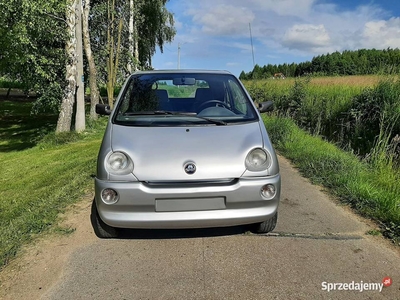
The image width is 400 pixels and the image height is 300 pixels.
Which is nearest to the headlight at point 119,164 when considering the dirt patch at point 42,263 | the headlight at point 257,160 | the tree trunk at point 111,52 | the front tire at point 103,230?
the front tire at point 103,230

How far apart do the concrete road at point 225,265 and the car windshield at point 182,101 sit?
1.14m

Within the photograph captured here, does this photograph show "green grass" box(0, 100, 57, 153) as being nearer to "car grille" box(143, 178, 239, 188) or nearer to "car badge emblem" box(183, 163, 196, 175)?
"car grille" box(143, 178, 239, 188)

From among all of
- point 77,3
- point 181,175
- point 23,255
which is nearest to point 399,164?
point 181,175

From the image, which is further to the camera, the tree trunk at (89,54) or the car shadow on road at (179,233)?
the tree trunk at (89,54)

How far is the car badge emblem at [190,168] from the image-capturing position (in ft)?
9.79

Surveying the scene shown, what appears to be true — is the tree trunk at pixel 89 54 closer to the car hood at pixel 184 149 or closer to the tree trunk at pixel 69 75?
the tree trunk at pixel 69 75

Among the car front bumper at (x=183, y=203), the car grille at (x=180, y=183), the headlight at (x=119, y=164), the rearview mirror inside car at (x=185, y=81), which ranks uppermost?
the rearview mirror inside car at (x=185, y=81)

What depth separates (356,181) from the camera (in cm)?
501

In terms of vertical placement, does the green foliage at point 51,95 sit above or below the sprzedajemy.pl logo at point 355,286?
above

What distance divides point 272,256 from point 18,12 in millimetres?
9737

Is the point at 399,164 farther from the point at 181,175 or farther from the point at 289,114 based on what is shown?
the point at 289,114

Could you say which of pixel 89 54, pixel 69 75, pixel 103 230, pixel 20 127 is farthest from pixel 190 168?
pixel 20 127

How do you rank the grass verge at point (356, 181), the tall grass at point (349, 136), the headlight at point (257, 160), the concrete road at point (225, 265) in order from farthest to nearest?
the tall grass at point (349, 136)
the grass verge at point (356, 181)
the headlight at point (257, 160)
the concrete road at point (225, 265)

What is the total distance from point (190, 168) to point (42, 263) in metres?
1.51
